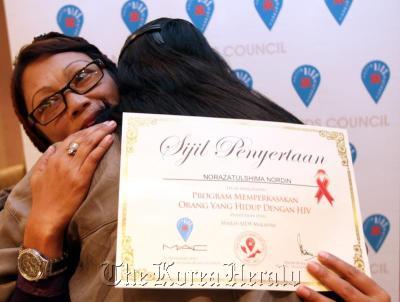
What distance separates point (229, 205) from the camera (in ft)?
1.89

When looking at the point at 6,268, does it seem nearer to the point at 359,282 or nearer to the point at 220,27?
the point at 359,282

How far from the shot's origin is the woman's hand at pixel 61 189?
64 centimetres

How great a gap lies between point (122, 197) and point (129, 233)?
1.9 inches

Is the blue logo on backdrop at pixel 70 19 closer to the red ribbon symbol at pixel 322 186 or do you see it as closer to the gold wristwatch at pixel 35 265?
the gold wristwatch at pixel 35 265

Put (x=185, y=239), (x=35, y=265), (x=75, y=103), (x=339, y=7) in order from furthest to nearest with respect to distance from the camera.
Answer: (x=339, y=7) < (x=75, y=103) < (x=35, y=265) < (x=185, y=239)

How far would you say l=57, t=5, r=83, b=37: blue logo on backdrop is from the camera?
1.33 m

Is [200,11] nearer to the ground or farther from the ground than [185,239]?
farther from the ground

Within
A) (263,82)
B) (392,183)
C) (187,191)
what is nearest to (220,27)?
(263,82)

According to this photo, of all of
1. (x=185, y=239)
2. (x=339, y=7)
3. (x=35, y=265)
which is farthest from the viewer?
(x=339, y=7)

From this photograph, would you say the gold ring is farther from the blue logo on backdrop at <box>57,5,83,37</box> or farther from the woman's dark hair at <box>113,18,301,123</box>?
the blue logo on backdrop at <box>57,5,83,37</box>

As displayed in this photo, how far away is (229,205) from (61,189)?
26 centimetres

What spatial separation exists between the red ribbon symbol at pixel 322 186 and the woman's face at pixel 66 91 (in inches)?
21.3

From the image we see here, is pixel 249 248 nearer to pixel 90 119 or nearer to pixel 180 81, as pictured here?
pixel 180 81

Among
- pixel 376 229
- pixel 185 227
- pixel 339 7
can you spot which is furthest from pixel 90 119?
pixel 376 229
